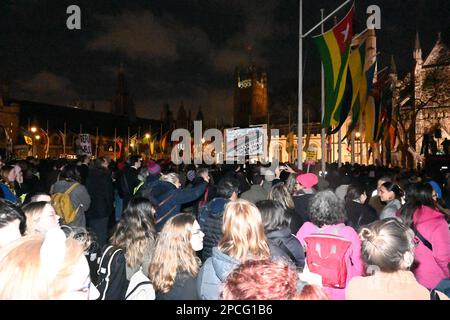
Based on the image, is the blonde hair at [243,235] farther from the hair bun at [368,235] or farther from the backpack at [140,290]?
the hair bun at [368,235]

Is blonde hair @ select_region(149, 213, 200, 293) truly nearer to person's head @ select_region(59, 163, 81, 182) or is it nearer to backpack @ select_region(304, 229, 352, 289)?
backpack @ select_region(304, 229, 352, 289)

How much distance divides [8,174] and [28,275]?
5.92 meters

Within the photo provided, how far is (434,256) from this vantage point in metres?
4.19

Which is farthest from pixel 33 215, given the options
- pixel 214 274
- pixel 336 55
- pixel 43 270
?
pixel 336 55

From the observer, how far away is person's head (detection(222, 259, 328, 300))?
2102 mm

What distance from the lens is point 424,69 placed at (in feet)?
165

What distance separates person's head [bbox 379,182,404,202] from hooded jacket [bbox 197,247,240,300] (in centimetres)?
378

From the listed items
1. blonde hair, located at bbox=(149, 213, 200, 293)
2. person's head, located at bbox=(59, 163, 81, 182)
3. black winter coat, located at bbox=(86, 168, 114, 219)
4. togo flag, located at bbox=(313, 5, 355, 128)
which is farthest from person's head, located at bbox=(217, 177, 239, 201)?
togo flag, located at bbox=(313, 5, 355, 128)

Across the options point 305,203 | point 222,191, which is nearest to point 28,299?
point 222,191

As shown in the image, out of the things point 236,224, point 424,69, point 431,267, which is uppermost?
point 424,69

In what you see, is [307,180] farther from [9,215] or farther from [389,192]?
[9,215]

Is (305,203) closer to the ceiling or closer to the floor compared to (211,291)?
closer to the ceiling

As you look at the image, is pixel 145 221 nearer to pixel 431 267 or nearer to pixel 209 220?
pixel 209 220

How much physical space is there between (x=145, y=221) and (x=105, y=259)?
84 centimetres
